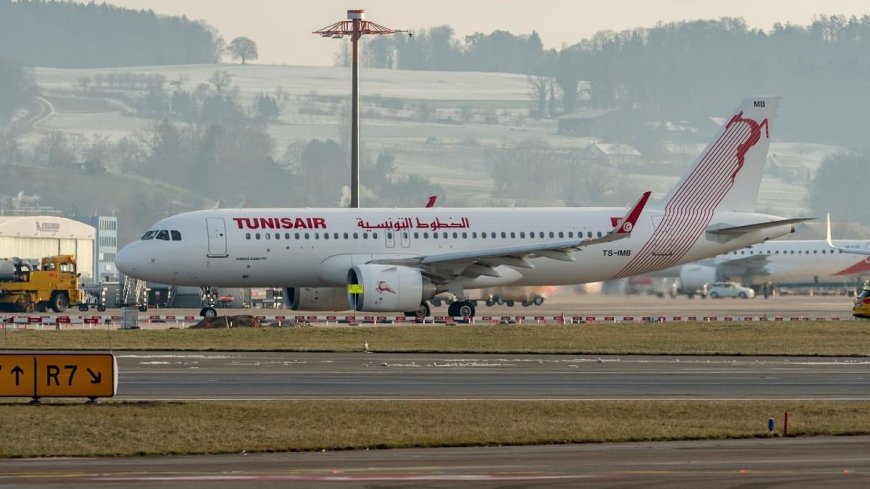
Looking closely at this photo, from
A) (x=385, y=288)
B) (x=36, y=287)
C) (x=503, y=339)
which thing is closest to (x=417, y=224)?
(x=385, y=288)

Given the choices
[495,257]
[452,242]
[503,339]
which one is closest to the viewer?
[503,339]

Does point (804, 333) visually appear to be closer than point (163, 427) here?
No

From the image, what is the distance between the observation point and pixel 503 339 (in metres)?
53.0

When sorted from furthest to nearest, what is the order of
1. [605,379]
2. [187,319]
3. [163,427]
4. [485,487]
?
1. [187,319]
2. [605,379]
3. [163,427]
4. [485,487]

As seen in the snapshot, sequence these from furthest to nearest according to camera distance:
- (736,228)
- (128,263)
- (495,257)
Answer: (736,228) < (128,263) < (495,257)

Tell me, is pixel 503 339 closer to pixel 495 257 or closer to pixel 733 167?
pixel 495 257

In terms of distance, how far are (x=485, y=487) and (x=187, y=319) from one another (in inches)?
1882

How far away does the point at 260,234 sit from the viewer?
62688mm

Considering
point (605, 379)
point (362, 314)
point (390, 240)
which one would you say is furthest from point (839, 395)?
point (362, 314)

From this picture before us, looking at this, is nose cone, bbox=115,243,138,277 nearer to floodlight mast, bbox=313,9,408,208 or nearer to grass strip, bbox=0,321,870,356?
grass strip, bbox=0,321,870,356

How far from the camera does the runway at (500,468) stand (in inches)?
879

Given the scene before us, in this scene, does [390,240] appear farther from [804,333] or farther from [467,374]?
[467,374]

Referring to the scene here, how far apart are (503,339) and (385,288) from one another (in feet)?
28.5

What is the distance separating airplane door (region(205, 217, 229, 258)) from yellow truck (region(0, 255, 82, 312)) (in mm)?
20918
